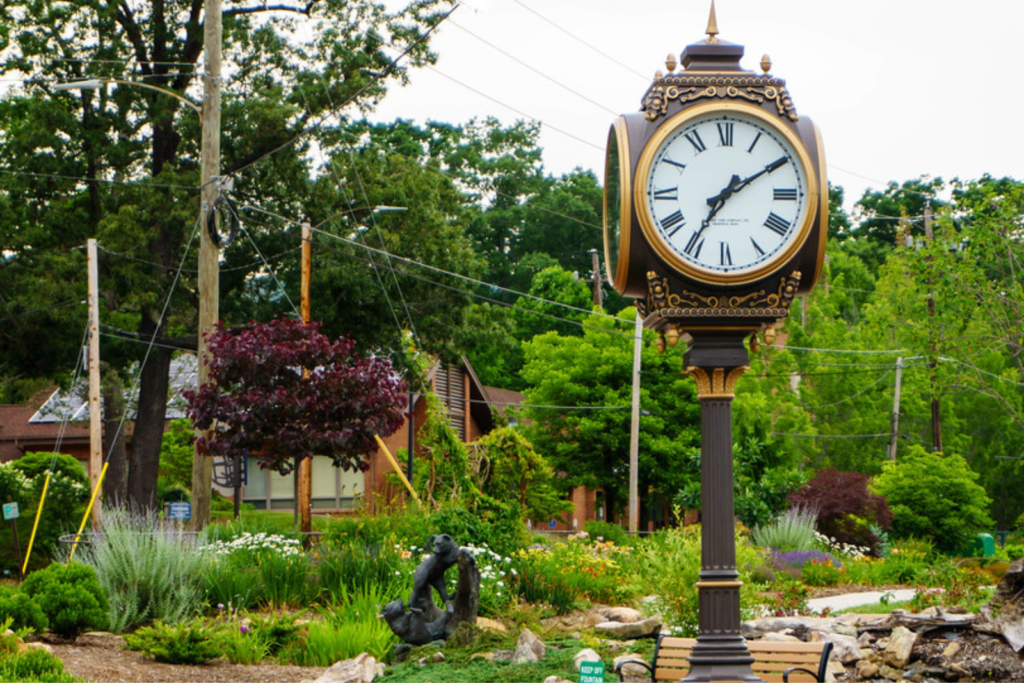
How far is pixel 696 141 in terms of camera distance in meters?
7.21

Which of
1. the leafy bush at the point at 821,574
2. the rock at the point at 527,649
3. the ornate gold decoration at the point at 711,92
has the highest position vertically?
the ornate gold decoration at the point at 711,92

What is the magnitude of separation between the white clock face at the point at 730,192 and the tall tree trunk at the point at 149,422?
2100 cm

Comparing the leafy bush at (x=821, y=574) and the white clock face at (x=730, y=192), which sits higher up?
the white clock face at (x=730, y=192)

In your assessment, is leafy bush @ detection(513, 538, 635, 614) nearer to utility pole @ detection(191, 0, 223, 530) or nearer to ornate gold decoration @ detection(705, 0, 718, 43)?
utility pole @ detection(191, 0, 223, 530)

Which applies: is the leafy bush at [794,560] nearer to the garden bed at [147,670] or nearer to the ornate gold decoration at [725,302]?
the garden bed at [147,670]

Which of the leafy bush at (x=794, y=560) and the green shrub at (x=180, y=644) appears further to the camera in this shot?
the leafy bush at (x=794, y=560)

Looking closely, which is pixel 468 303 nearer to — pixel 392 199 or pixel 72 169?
pixel 392 199

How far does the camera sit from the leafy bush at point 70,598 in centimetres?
1192

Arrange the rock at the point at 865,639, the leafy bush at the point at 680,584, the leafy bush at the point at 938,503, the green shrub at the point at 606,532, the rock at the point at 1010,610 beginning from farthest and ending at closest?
the green shrub at the point at 606,532
the leafy bush at the point at 938,503
the rock at the point at 865,639
the leafy bush at the point at 680,584
the rock at the point at 1010,610

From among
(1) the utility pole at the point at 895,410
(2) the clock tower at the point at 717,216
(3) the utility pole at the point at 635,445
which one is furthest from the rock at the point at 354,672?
(1) the utility pole at the point at 895,410

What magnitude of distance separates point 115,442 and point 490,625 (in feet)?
63.8

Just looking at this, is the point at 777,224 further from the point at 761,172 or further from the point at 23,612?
the point at 23,612

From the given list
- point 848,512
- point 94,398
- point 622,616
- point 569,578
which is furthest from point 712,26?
point 848,512

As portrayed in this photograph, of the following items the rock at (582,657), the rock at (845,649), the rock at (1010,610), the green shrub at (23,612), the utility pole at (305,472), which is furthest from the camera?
the utility pole at (305,472)
